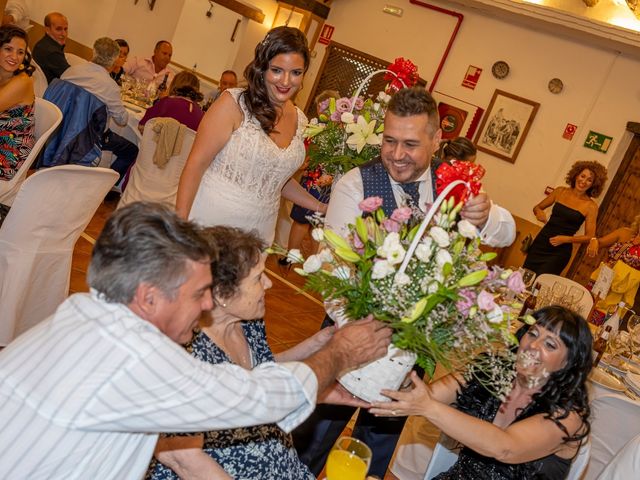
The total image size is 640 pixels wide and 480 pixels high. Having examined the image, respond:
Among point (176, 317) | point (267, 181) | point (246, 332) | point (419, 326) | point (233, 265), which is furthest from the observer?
point (267, 181)

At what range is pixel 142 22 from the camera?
9938 millimetres

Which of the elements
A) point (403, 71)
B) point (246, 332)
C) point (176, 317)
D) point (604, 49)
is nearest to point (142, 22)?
point (604, 49)

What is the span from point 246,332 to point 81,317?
2.88ft

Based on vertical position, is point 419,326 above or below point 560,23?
below

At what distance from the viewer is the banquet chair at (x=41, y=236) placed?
282cm

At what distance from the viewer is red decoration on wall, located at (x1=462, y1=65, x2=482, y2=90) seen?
30.8 ft

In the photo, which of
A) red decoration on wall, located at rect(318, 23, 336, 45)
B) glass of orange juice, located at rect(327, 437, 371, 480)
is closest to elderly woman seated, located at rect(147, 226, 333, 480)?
glass of orange juice, located at rect(327, 437, 371, 480)

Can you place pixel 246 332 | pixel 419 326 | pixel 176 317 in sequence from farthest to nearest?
pixel 246 332
pixel 419 326
pixel 176 317

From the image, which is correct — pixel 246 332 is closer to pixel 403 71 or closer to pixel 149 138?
pixel 403 71

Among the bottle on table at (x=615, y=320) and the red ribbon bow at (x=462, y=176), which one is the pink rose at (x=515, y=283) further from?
the bottle on table at (x=615, y=320)

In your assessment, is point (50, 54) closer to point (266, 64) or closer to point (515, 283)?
point (266, 64)

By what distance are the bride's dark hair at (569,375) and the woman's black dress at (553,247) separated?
5058mm

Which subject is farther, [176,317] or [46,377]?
[176,317]

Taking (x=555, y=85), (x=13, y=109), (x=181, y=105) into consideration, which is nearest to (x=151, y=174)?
(x=181, y=105)
